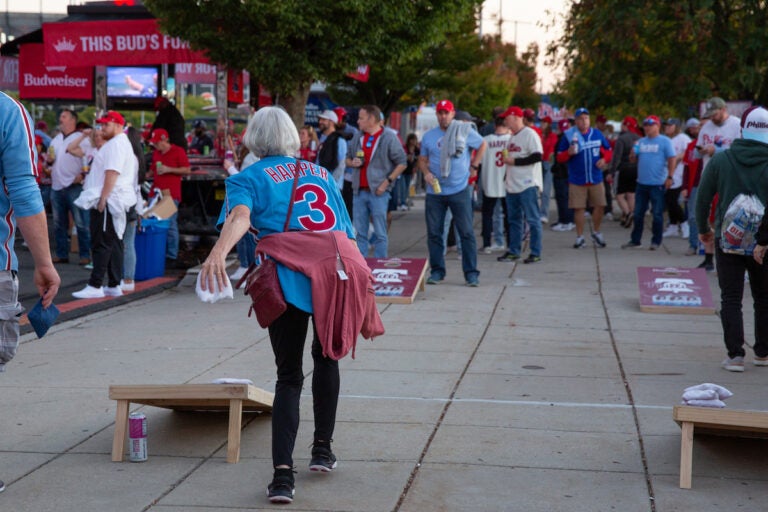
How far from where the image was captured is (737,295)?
8.11 m

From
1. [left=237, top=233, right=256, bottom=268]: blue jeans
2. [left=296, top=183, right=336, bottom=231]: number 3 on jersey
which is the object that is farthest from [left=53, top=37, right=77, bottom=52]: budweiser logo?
[left=296, top=183, right=336, bottom=231]: number 3 on jersey

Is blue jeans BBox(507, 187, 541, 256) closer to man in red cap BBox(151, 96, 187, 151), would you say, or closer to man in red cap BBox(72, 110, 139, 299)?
man in red cap BBox(151, 96, 187, 151)

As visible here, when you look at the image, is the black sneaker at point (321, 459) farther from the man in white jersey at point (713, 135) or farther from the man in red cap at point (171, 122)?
the man in red cap at point (171, 122)

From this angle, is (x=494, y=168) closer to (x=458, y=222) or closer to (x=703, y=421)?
(x=458, y=222)

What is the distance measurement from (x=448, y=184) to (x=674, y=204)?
7.30 meters

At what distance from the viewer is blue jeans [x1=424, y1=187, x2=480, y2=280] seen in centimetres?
1256

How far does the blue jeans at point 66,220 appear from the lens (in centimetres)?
1495

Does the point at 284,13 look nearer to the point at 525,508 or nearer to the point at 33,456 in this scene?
the point at 33,456

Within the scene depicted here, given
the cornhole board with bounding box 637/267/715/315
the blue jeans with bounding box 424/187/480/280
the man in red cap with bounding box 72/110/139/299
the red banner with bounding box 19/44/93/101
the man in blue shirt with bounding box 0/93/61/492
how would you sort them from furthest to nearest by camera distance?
1. the red banner with bounding box 19/44/93/101
2. the blue jeans with bounding box 424/187/480/280
3. the man in red cap with bounding box 72/110/139/299
4. the cornhole board with bounding box 637/267/715/315
5. the man in blue shirt with bounding box 0/93/61/492

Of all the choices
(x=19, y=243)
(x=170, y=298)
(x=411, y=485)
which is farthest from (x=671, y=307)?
(x=19, y=243)

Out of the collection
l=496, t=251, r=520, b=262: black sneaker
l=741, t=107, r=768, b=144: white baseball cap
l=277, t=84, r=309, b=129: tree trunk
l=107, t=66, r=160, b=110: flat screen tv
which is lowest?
l=496, t=251, r=520, b=262: black sneaker

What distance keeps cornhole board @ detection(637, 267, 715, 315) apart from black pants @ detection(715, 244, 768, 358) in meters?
2.76

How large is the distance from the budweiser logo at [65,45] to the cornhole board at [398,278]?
845 cm

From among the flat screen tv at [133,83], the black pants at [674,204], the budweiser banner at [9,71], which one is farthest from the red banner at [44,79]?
the black pants at [674,204]
